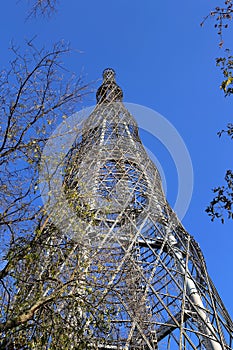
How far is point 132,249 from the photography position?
8539mm

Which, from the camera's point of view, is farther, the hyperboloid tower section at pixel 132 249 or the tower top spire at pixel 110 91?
the tower top spire at pixel 110 91

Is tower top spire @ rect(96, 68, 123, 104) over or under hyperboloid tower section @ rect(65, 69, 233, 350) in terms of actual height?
over

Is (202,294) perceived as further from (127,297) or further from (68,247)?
(68,247)

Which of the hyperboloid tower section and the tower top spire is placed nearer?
the hyperboloid tower section

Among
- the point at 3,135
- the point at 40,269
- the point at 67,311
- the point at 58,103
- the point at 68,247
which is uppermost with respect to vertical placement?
the point at 58,103

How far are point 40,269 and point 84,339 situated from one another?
0.98 m

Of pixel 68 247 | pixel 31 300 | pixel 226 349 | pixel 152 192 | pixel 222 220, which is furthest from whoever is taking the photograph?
pixel 152 192

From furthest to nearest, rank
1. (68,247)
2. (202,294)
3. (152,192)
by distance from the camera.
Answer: (152,192) < (202,294) < (68,247)

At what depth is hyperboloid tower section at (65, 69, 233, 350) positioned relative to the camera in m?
5.06

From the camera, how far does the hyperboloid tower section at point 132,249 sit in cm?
506

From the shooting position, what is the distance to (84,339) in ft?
13.8

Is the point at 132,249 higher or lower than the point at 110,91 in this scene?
lower

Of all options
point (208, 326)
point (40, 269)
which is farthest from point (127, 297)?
point (208, 326)

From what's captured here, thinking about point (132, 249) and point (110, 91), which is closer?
point (132, 249)
